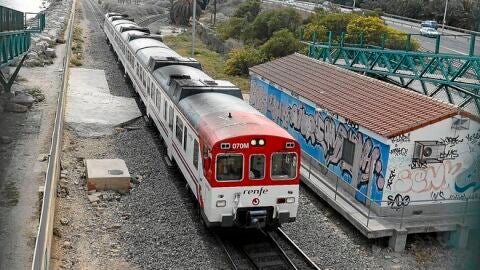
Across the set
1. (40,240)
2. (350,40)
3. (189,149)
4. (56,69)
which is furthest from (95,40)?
(40,240)

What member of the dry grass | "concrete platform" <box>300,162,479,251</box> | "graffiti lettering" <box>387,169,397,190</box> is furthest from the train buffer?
"graffiti lettering" <box>387,169,397,190</box>

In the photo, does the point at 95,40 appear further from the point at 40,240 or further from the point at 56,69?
the point at 40,240

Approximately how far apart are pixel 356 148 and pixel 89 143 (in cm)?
980

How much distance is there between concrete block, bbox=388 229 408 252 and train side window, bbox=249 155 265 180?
3.55m

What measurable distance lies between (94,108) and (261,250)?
47.9ft

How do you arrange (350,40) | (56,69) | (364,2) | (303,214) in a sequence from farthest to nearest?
1. (364,2)
2. (350,40)
3. (56,69)
4. (303,214)

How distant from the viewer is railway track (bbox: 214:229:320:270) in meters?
10.8

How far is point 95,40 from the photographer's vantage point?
48094 millimetres

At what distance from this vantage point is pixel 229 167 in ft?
36.1

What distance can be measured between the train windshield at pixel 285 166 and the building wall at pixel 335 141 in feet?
9.00

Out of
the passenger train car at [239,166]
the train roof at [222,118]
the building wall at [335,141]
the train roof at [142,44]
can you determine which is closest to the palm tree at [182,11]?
the train roof at [142,44]

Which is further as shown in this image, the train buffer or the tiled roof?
the train buffer

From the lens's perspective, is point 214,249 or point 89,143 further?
point 89,143

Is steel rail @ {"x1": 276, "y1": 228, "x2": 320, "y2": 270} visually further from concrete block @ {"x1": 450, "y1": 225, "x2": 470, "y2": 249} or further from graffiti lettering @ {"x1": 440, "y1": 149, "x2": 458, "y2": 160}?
concrete block @ {"x1": 450, "y1": 225, "x2": 470, "y2": 249}
